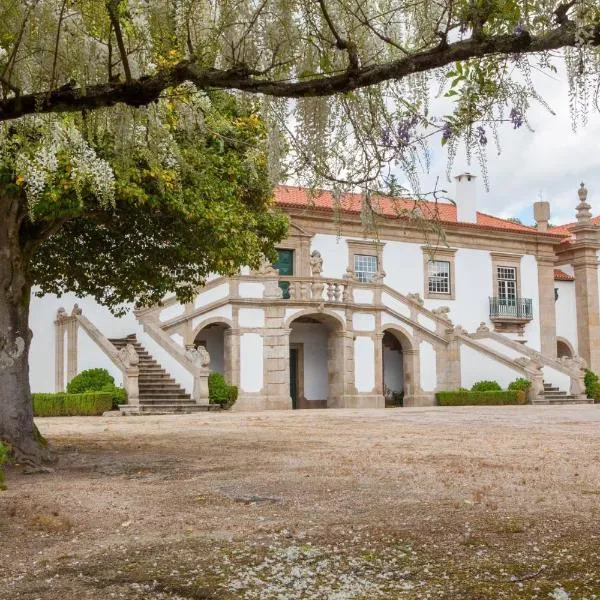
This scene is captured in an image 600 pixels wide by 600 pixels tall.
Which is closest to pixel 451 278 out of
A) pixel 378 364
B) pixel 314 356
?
pixel 314 356

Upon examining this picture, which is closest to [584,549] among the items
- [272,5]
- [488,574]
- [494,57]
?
[488,574]

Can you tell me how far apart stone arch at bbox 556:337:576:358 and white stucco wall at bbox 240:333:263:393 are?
623 inches

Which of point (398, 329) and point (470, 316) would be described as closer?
point (398, 329)

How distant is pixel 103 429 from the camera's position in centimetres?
1429

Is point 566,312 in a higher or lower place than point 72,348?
higher

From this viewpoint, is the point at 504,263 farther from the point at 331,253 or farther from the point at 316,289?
the point at 316,289

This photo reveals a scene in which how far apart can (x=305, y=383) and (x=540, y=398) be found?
7606 millimetres

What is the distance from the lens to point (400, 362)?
31.1 meters

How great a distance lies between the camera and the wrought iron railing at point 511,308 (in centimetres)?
3288

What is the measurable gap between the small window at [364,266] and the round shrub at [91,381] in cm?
1165

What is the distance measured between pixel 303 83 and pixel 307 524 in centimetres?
281

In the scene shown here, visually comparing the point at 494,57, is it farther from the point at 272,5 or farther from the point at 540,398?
the point at 540,398

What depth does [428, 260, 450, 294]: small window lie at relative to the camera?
105 ft

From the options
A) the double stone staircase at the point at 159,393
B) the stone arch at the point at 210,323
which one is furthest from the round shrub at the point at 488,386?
the double stone staircase at the point at 159,393
